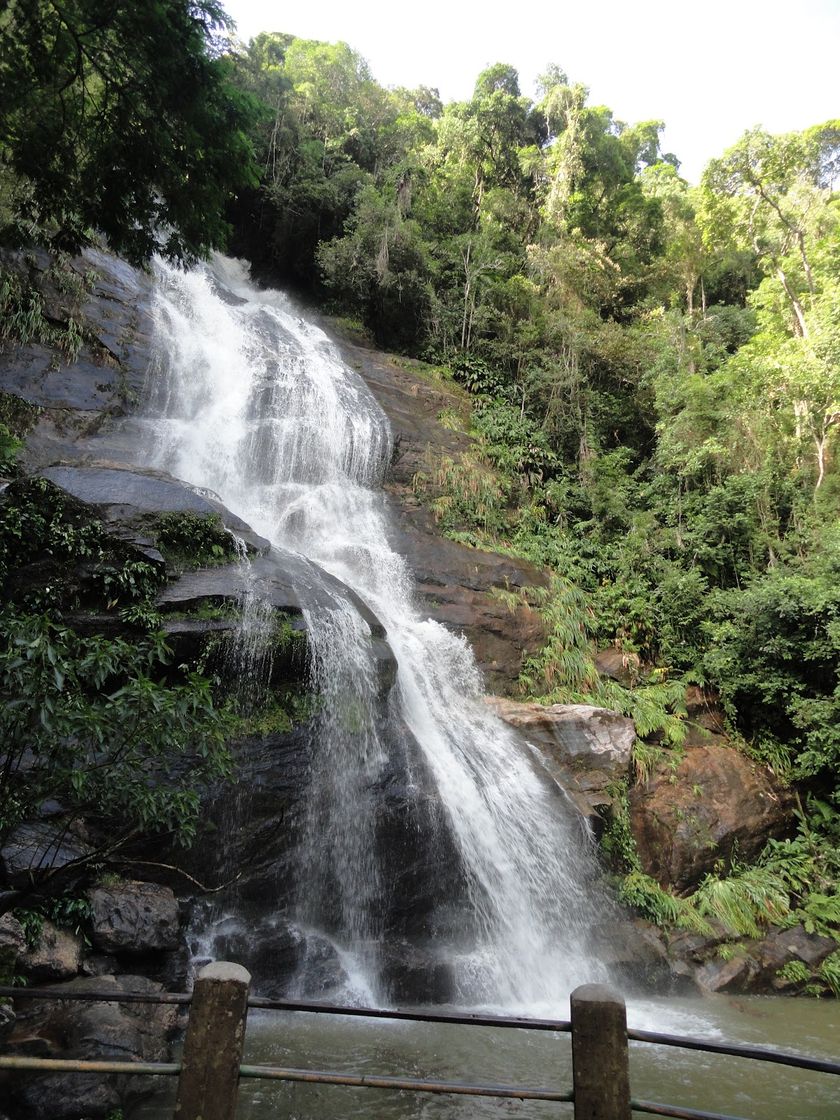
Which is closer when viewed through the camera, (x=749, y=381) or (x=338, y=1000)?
(x=338, y=1000)

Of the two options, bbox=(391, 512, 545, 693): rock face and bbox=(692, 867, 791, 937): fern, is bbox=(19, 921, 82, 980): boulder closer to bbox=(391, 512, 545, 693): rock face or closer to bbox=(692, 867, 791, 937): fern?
bbox=(391, 512, 545, 693): rock face

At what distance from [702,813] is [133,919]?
8.27 meters

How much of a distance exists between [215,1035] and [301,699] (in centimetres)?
543

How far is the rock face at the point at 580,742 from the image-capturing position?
10141 mm

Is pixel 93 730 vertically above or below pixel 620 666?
above

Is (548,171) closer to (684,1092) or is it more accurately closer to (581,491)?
(581,491)

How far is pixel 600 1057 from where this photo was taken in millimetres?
2979

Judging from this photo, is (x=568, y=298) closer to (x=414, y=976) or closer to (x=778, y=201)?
(x=778, y=201)

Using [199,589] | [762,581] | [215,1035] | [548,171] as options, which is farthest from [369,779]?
[548,171]

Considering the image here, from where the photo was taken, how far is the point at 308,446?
1517 cm

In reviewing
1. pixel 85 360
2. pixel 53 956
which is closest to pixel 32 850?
pixel 53 956

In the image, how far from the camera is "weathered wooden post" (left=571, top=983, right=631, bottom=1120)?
2.92 meters

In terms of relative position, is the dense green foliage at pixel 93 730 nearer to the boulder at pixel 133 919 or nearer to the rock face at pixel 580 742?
the boulder at pixel 133 919

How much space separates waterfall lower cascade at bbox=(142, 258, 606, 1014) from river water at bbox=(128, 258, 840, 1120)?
3cm
